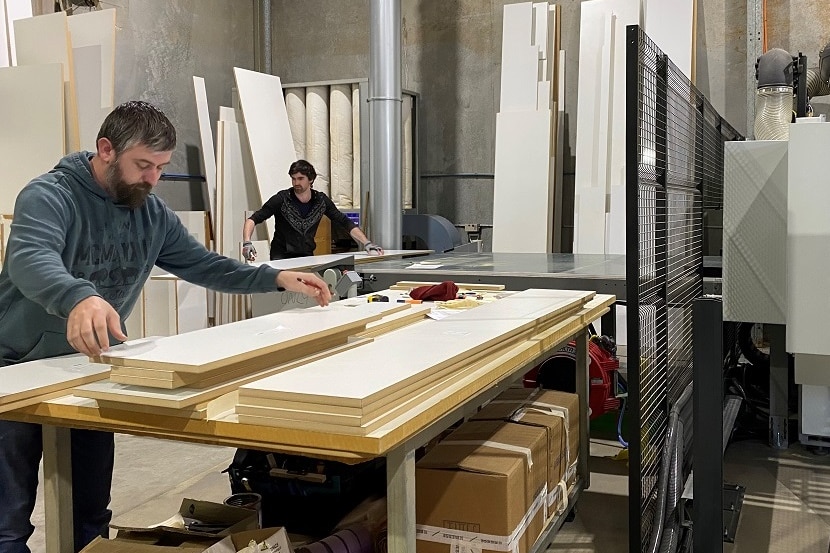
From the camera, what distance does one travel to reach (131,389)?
1504 millimetres

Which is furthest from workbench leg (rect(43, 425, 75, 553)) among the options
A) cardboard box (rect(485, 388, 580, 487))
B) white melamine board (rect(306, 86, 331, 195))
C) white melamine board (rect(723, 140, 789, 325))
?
white melamine board (rect(306, 86, 331, 195))

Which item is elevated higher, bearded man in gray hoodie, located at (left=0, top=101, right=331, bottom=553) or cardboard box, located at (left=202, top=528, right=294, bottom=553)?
bearded man in gray hoodie, located at (left=0, top=101, right=331, bottom=553)

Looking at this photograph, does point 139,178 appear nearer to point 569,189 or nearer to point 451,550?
point 451,550

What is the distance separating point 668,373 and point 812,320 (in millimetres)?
568

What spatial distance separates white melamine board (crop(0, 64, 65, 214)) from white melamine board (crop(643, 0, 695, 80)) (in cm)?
426

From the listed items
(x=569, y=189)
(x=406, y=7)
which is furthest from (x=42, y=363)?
(x=406, y=7)

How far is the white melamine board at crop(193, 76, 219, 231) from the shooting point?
6.57 meters

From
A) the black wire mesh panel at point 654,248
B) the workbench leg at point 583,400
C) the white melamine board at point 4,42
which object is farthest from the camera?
the white melamine board at point 4,42

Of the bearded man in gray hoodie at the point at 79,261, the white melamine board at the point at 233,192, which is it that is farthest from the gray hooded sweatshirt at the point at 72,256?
the white melamine board at the point at 233,192

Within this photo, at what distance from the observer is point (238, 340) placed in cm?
173

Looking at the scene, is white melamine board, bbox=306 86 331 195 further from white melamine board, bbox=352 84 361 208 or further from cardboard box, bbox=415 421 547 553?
cardboard box, bbox=415 421 547 553

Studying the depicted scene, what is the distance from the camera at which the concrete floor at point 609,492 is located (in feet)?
9.27

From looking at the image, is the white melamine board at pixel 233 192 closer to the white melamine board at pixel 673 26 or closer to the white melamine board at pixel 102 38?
the white melamine board at pixel 102 38

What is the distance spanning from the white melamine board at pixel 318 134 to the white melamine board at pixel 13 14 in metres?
2.34
